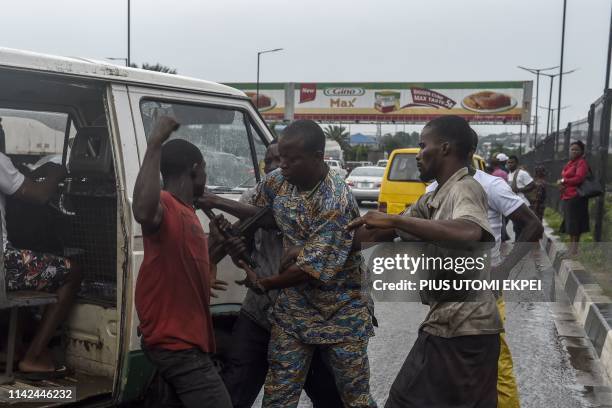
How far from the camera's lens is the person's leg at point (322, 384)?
149 inches

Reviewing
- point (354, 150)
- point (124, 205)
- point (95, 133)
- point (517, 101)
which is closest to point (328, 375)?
point (124, 205)

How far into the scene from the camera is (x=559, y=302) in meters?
9.54

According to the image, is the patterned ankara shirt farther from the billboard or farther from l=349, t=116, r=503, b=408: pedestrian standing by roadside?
the billboard

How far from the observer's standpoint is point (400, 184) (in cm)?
1367

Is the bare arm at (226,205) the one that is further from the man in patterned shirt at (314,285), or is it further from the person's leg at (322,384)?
the person's leg at (322,384)

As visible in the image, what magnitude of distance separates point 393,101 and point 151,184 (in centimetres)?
4817

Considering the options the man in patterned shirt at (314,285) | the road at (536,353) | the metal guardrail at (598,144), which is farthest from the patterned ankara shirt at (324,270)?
the metal guardrail at (598,144)

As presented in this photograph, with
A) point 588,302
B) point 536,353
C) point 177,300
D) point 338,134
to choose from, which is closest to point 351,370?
point 177,300

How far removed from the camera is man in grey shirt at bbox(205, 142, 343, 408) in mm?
3734

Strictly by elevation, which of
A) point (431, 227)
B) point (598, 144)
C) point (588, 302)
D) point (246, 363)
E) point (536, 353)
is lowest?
point (536, 353)

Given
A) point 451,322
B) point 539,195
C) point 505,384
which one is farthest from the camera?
point 539,195

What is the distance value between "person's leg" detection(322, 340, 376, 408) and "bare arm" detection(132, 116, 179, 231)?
1.06 m

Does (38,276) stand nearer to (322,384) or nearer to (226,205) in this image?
(226,205)

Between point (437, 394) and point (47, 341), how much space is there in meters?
2.24
